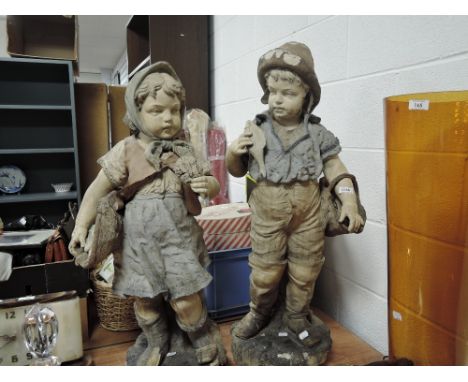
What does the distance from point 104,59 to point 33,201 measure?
2.63m

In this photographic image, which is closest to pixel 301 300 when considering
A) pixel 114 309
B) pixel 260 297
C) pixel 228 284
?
pixel 260 297

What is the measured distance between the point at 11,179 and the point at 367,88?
7.48 ft

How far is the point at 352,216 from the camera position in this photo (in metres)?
0.92

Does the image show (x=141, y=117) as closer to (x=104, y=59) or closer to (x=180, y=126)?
(x=180, y=126)

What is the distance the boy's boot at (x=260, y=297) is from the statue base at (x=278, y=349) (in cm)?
2

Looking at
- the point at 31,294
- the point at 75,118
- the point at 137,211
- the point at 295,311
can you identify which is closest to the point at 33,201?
the point at 75,118

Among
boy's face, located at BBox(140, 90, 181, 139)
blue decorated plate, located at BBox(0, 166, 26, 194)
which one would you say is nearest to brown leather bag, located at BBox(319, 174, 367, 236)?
boy's face, located at BBox(140, 90, 181, 139)

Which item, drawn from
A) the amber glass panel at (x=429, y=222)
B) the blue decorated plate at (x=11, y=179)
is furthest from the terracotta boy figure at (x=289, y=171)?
the blue decorated plate at (x=11, y=179)

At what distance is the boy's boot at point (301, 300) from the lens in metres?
1.00

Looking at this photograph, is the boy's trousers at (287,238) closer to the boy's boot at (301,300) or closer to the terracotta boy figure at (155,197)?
the boy's boot at (301,300)

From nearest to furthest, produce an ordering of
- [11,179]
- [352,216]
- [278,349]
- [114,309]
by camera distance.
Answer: [352,216] → [278,349] → [114,309] → [11,179]

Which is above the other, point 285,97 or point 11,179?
point 285,97

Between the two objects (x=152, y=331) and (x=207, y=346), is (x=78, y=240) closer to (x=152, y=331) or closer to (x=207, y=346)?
(x=152, y=331)

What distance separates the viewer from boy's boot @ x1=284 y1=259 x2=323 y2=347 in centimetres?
100
